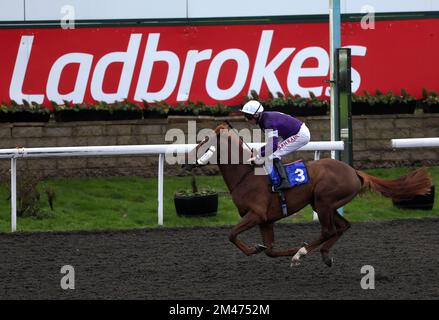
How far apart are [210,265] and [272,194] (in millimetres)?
899

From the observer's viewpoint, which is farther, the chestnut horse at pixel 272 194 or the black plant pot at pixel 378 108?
the black plant pot at pixel 378 108

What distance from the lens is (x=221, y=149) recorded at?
9945mm

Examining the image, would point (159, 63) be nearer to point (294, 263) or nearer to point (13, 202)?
point (13, 202)

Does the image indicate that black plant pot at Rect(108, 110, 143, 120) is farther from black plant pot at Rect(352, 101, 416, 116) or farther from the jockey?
the jockey

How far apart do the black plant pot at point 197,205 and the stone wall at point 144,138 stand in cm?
172

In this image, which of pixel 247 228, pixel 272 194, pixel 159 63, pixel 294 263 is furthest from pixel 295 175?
pixel 159 63

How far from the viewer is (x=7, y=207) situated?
13141 millimetres

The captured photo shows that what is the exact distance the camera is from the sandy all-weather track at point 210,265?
28.8 feet

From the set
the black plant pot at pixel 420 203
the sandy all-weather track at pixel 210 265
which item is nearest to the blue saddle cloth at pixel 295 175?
the sandy all-weather track at pixel 210 265

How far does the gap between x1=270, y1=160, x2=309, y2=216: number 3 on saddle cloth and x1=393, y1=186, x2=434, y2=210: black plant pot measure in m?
3.47

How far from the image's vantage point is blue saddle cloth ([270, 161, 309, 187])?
991 cm

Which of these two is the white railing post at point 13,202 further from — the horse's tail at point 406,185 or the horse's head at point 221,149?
the horse's tail at point 406,185

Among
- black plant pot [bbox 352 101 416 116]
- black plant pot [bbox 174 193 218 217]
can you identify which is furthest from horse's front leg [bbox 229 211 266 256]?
black plant pot [bbox 352 101 416 116]

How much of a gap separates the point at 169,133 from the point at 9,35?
2781 mm
